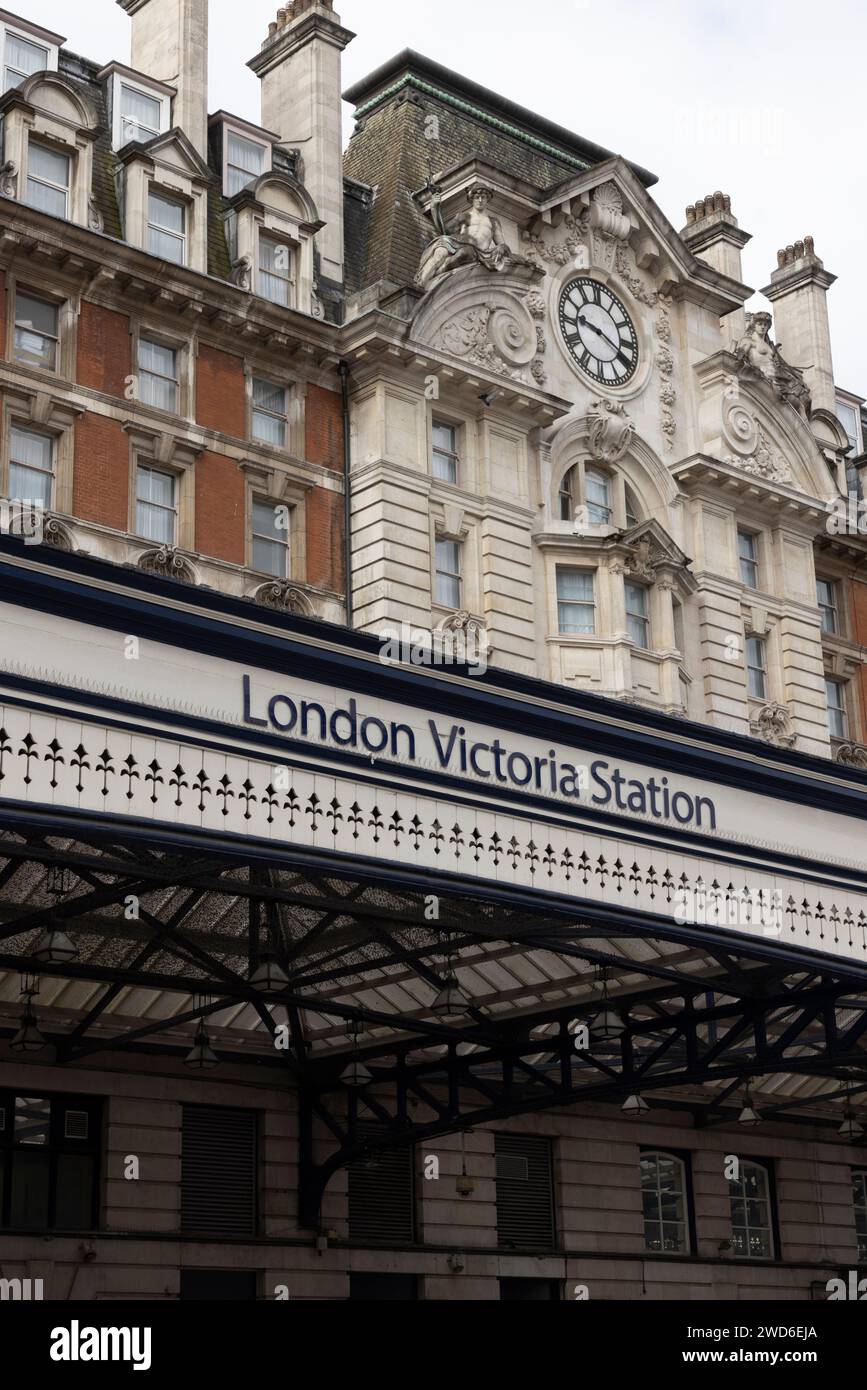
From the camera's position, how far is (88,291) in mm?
33156

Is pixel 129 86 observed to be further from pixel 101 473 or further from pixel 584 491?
pixel 584 491

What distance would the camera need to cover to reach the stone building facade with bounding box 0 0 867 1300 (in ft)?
57.9

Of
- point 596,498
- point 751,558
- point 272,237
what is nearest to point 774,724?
point 751,558

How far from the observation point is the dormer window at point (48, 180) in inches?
1309

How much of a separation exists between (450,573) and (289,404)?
A: 432 centimetres

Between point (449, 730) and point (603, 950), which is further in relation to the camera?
point (603, 950)

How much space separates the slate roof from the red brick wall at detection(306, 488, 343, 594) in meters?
5.24

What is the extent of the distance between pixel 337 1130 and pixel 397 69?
80.3 feet

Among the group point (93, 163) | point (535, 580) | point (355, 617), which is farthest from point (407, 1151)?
point (93, 163)

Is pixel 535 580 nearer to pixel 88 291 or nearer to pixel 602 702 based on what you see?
pixel 88 291

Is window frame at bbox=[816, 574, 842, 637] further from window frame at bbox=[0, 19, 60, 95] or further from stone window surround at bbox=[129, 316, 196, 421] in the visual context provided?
window frame at bbox=[0, 19, 60, 95]

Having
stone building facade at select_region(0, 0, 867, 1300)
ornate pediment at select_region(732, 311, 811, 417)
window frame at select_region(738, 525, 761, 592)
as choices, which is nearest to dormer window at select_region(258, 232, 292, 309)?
stone building facade at select_region(0, 0, 867, 1300)

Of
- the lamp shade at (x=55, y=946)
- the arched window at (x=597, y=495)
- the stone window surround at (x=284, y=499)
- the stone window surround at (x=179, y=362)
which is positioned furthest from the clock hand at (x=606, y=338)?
the lamp shade at (x=55, y=946)

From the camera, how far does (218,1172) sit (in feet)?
90.9
